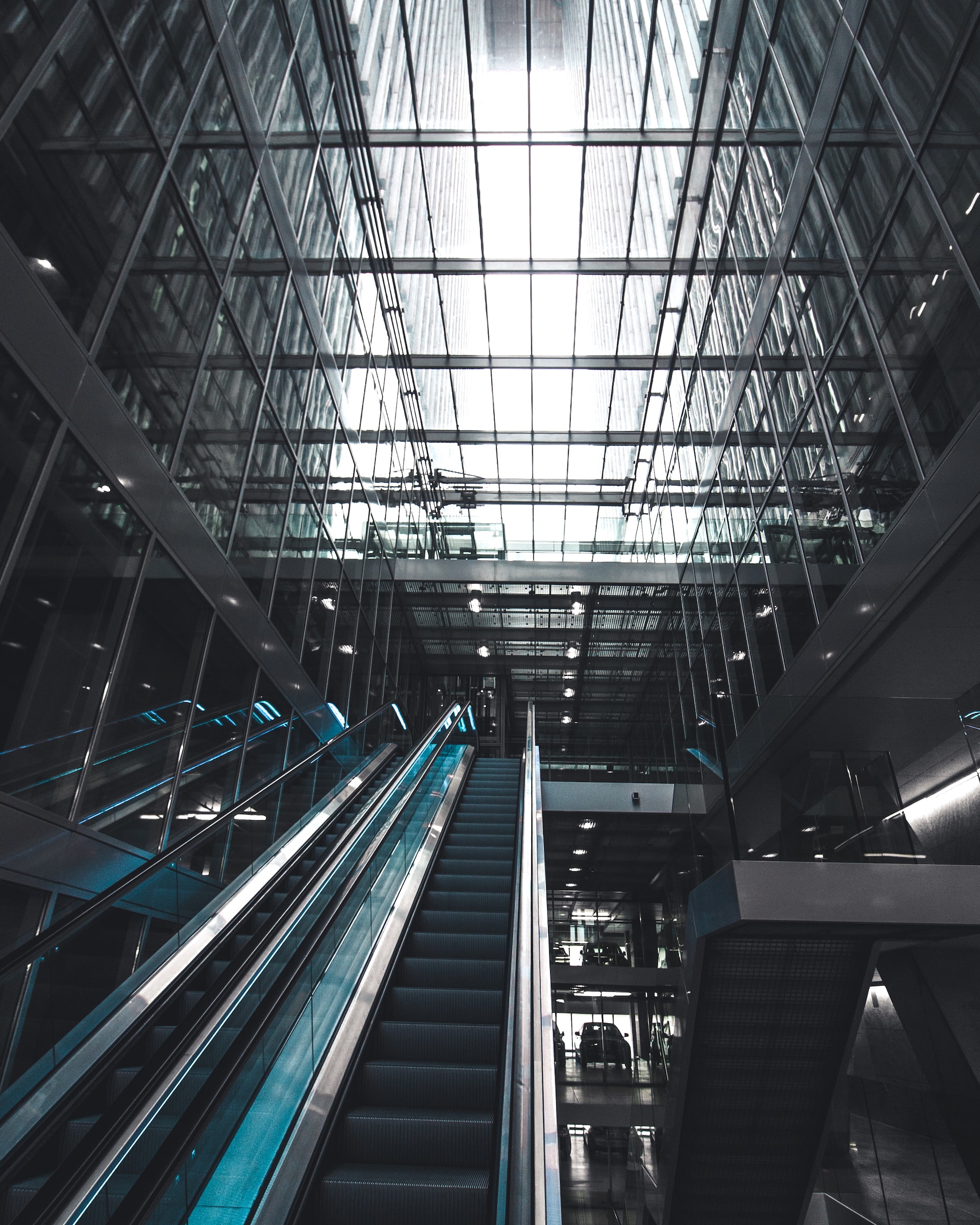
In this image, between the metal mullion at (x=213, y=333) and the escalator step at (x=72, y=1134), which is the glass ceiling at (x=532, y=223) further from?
the escalator step at (x=72, y=1134)

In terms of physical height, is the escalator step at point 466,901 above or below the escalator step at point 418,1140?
above

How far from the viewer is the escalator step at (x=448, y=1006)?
5.21 metres

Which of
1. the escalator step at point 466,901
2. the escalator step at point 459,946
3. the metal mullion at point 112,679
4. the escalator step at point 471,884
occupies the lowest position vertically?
the escalator step at point 459,946

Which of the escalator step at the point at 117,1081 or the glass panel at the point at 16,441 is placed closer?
the escalator step at the point at 117,1081

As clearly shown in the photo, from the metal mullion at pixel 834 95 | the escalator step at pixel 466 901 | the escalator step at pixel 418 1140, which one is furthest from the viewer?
the metal mullion at pixel 834 95

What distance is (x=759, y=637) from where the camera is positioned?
41.4ft

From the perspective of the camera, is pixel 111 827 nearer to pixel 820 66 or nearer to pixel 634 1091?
pixel 820 66

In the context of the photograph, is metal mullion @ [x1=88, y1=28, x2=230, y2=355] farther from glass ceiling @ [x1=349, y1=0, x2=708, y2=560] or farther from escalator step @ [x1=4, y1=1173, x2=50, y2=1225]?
glass ceiling @ [x1=349, y1=0, x2=708, y2=560]

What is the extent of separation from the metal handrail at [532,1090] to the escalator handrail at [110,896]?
6.73 feet

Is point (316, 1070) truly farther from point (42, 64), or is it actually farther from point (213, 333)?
point (213, 333)

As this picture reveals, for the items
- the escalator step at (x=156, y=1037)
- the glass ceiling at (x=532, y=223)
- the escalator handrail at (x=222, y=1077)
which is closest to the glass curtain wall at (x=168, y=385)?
the escalator step at (x=156, y=1037)

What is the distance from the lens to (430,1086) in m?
4.40

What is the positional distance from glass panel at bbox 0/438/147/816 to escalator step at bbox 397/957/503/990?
9.07ft

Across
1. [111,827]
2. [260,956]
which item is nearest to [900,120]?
[260,956]
